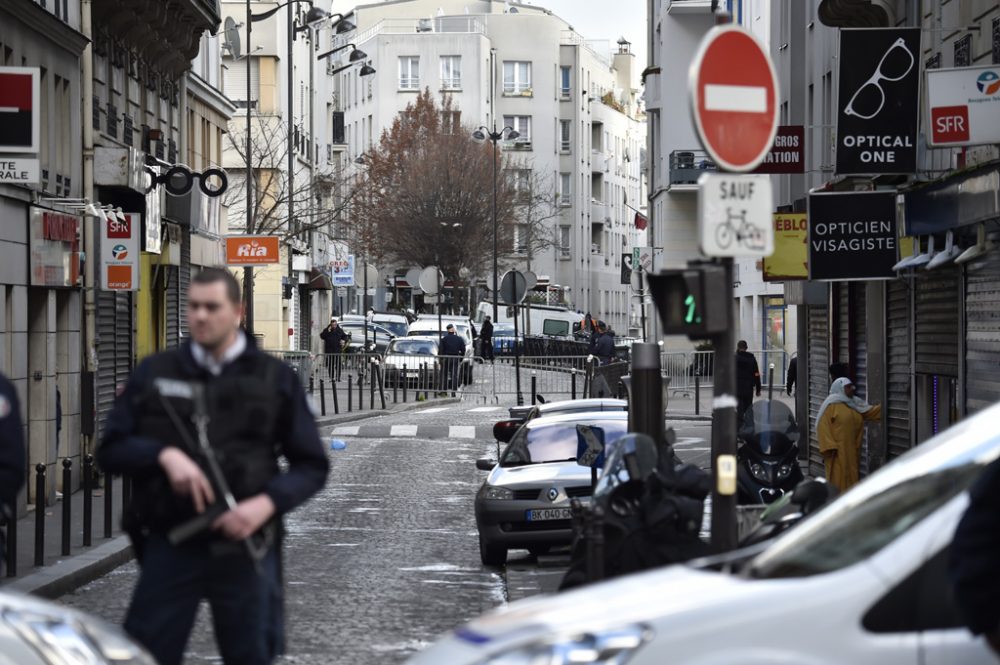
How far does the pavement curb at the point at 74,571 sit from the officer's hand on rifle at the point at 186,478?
6.80 meters

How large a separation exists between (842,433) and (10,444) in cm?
1486

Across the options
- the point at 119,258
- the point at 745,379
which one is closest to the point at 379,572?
the point at 119,258

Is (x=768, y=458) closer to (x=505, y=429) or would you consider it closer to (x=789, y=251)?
(x=505, y=429)

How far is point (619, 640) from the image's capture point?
535cm

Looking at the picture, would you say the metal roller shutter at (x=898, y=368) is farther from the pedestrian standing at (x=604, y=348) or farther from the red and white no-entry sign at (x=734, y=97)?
the pedestrian standing at (x=604, y=348)

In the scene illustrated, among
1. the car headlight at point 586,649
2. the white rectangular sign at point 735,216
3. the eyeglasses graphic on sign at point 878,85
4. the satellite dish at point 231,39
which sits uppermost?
the satellite dish at point 231,39

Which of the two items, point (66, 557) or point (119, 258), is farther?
point (119, 258)

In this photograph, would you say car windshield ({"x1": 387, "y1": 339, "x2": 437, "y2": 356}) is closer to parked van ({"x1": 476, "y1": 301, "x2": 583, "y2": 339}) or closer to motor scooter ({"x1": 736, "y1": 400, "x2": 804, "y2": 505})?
parked van ({"x1": 476, "y1": 301, "x2": 583, "y2": 339})

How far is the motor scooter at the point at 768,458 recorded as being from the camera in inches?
593

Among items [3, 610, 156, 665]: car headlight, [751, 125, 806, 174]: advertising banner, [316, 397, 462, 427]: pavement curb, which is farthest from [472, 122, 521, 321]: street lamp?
[3, 610, 156, 665]: car headlight

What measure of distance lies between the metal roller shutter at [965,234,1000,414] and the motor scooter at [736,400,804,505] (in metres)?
4.57

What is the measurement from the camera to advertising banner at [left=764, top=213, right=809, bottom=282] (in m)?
25.3

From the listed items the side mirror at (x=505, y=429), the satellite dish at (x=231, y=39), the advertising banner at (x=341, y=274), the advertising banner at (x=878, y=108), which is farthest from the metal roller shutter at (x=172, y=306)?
the advertising banner at (x=341, y=274)

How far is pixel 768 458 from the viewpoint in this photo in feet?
49.7
